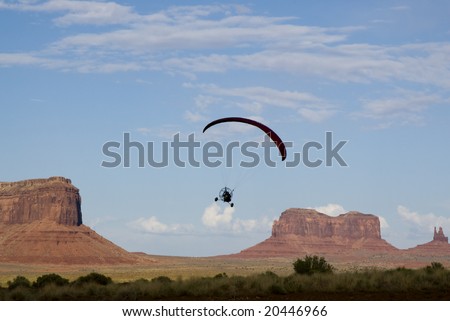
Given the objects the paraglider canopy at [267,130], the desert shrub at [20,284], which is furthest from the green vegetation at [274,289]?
the paraglider canopy at [267,130]

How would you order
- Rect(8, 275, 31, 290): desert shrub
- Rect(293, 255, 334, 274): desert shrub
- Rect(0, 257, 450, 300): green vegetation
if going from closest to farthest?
Rect(0, 257, 450, 300): green vegetation, Rect(8, 275, 31, 290): desert shrub, Rect(293, 255, 334, 274): desert shrub

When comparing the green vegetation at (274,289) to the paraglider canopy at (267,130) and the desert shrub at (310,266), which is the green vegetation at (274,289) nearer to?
the desert shrub at (310,266)

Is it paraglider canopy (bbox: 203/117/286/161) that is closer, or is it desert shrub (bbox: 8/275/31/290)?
desert shrub (bbox: 8/275/31/290)

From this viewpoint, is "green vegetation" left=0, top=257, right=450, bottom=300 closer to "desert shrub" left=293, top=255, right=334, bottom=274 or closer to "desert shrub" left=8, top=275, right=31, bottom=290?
"desert shrub" left=8, top=275, right=31, bottom=290

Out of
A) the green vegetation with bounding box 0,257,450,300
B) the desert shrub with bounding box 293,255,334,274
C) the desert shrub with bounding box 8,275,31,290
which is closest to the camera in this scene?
the green vegetation with bounding box 0,257,450,300

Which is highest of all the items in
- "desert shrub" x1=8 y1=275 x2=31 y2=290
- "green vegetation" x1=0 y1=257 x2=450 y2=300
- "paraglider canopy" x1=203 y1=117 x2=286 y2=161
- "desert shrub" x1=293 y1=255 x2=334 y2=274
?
"paraglider canopy" x1=203 y1=117 x2=286 y2=161

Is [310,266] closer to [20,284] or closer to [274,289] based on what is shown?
[274,289]

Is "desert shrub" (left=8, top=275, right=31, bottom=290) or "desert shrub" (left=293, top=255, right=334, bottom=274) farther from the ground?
"desert shrub" (left=293, top=255, right=334, bottom=274)

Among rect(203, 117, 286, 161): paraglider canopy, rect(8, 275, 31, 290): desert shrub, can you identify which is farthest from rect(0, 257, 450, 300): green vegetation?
rect(203, 117, 286, 161): paraglider canopy

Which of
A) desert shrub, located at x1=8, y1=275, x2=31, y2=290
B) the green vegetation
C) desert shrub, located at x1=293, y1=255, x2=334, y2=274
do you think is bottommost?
the green vegetation
